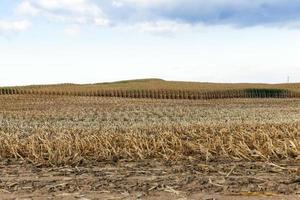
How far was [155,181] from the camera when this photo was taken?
852 cm

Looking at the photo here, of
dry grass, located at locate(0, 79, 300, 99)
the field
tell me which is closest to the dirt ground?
the field

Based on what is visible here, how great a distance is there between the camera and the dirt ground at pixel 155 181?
766cm

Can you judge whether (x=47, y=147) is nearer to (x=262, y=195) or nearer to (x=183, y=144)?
(x=183, y=144)

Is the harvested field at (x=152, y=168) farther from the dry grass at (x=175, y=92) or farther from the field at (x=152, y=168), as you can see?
the dry grass at (x=175, y=92)

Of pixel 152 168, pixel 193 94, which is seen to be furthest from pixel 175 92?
pixel 152 168

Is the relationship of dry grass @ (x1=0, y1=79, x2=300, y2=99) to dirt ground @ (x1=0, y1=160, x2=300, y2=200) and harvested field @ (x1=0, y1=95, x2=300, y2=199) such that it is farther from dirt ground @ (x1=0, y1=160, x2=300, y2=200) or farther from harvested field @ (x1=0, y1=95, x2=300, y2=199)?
dirt ground @ (x1=0, y1=160, x2=300, y2=200)

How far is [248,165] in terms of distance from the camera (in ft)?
32.1

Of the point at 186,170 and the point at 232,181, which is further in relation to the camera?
the point at 186,170

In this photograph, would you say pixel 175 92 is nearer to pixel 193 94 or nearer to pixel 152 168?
pixel 193 94

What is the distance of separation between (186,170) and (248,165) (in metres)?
1.01

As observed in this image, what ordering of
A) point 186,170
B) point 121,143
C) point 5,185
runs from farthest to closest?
point 121,143, point 186,170, point 5,185

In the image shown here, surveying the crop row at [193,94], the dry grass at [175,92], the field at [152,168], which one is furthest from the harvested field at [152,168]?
the crop row at [193,94]

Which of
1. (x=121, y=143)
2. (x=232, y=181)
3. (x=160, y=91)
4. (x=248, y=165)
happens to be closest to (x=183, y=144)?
(x=121, y=143)

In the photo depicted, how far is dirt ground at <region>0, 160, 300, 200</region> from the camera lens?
7.66 meters
